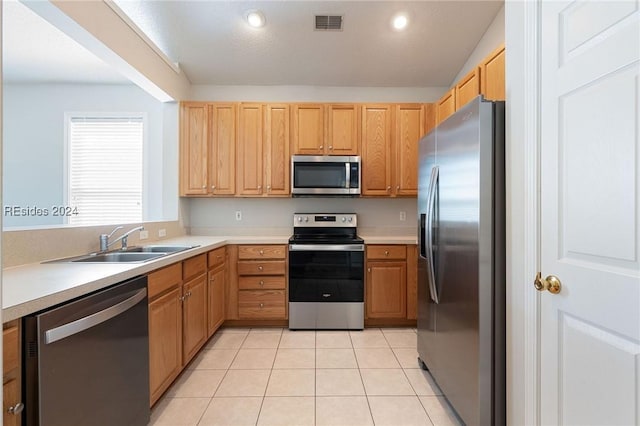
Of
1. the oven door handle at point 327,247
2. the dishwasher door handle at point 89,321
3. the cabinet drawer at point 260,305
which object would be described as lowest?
the cabinet drawer at point 260,305

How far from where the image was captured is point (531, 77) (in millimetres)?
1273

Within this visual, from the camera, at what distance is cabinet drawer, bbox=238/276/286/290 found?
309 cm

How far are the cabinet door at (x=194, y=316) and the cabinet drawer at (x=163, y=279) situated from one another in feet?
0.54

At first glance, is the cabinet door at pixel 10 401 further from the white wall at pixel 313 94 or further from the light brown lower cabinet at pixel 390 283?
the white wall at pixel 313 94

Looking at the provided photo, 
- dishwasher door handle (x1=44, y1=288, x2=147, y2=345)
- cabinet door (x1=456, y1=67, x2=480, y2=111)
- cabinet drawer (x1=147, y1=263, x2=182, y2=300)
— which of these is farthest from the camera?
cabinet door (x1=456, y1=67, x2=480, y2=111)

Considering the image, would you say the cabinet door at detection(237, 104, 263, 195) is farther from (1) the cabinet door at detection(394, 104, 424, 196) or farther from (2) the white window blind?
(1) the cabinet door at detection(394, 104, 424, 196)

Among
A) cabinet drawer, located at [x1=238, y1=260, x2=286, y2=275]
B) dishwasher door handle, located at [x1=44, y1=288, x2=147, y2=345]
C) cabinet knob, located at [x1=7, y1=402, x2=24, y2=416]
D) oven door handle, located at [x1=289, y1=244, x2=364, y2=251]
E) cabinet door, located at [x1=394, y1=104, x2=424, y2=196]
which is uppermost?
cabinet door, located at [x1=394, y1=104, x2=424, y2=196]

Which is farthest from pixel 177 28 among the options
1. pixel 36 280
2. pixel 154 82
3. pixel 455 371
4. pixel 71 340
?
pixel 455 371

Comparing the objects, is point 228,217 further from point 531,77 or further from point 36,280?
point 531,77

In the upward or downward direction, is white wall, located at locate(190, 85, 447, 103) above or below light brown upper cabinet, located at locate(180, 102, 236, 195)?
above

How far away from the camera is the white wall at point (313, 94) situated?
357cm

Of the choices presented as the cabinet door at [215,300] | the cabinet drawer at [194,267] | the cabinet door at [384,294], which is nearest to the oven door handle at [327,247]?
the cabinet door at [384,294]

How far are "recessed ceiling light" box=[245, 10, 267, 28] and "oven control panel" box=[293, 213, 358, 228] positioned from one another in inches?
75.6

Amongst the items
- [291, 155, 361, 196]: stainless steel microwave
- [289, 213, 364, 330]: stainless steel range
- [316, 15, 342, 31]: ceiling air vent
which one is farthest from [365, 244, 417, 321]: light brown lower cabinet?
[316, 15, 342, 31]: ceiling air vent
